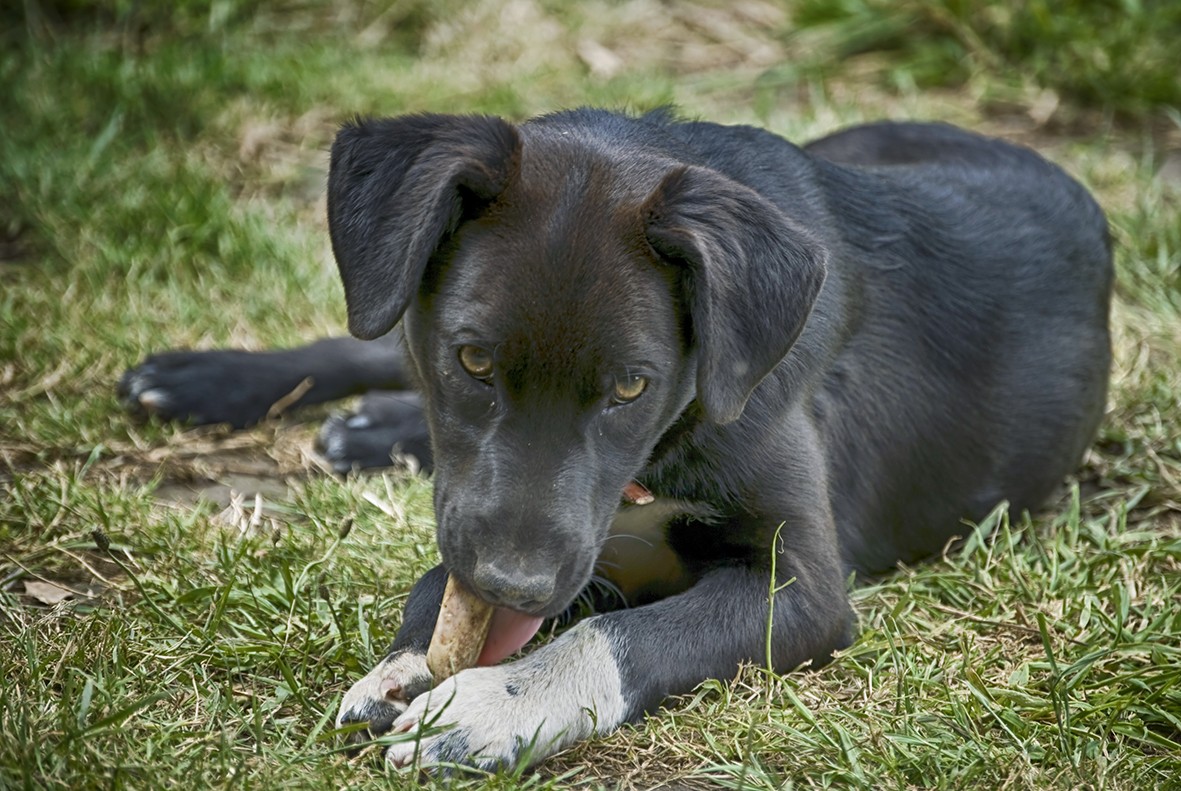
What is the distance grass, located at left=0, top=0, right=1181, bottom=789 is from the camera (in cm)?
329

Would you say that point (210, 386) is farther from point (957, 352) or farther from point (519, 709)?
point (957, 352)

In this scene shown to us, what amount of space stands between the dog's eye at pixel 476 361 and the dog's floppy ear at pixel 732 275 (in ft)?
1.58

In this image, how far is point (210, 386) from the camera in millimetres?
5273

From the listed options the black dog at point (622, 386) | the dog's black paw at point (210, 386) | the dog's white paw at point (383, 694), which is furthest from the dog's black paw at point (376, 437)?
the dog's white paw at point (383, 694)

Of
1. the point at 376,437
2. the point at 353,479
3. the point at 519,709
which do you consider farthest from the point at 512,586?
the point at 376,437

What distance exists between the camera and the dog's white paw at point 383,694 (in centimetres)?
323

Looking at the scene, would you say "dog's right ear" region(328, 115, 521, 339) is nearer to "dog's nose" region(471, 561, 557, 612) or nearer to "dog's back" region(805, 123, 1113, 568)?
"dog's nose" region(471, 561, 557, 612)

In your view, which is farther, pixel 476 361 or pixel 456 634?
pixel 456 634

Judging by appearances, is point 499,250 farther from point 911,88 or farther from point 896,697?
point 911,88

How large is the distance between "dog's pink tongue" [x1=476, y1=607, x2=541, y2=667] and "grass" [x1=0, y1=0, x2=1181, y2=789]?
13.3 inches

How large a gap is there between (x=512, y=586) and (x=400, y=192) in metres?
0.98

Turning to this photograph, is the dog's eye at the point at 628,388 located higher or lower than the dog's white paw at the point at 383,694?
higher

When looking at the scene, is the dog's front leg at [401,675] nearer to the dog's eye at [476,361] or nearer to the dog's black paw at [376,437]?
the dog's eye at [476,361]

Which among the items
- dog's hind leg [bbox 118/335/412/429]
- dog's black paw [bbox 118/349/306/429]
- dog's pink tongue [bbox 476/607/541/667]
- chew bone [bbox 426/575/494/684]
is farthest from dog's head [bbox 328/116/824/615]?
dog's black paw [bbox 118/349/306/429]
